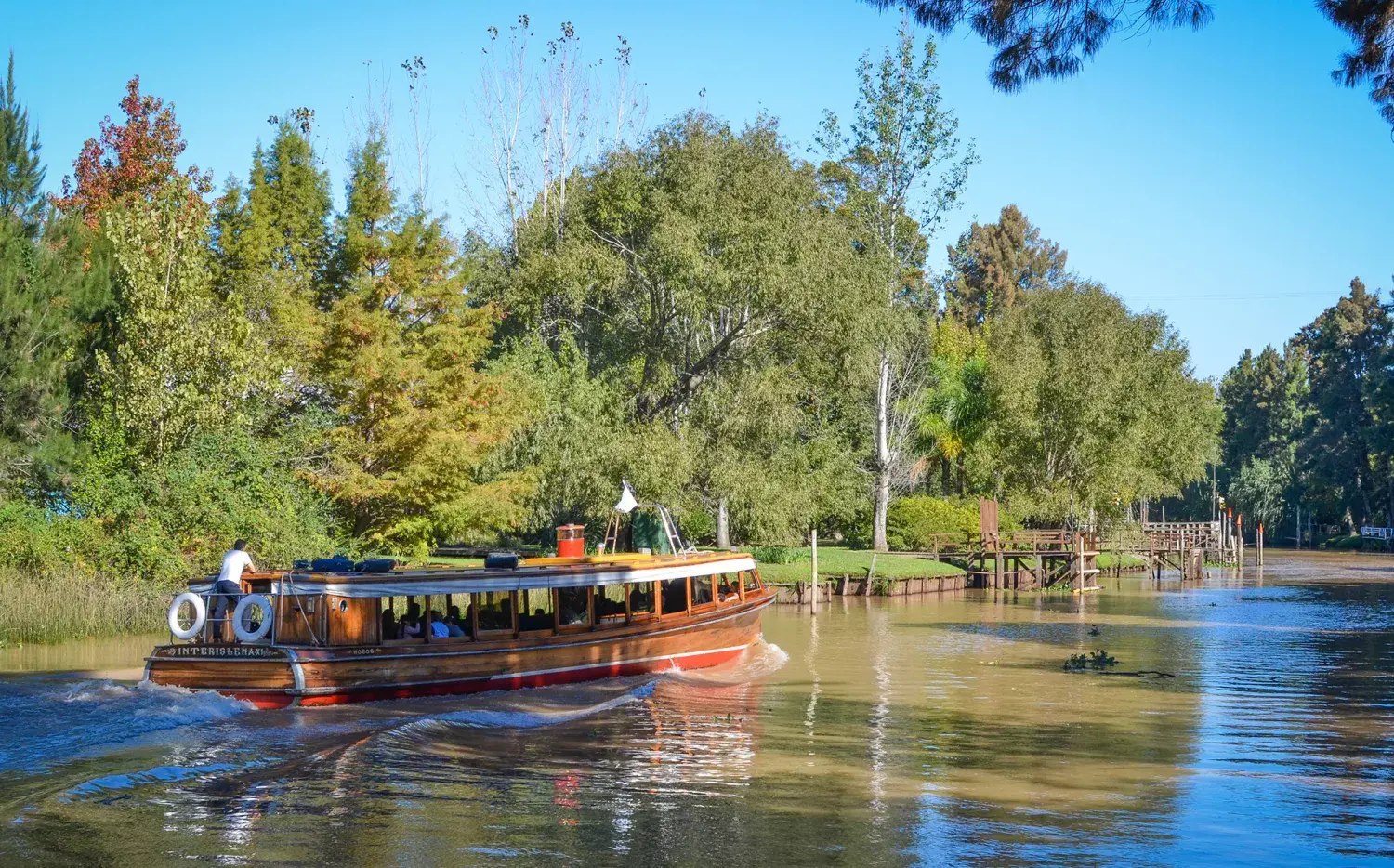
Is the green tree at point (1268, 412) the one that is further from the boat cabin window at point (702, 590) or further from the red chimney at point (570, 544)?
the red chimney at point (570, 544)

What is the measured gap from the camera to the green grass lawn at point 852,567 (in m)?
43.1

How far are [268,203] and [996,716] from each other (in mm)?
32424

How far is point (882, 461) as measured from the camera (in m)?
58.8

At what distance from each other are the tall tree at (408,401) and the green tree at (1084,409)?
30.2 meters

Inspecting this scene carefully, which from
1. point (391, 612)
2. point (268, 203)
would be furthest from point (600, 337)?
point (391, 612)

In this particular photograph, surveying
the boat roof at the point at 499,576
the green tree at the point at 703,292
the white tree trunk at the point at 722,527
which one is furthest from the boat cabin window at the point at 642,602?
the white tree trunk at the point at 722,527

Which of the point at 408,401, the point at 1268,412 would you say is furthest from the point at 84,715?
the point at 1268,412

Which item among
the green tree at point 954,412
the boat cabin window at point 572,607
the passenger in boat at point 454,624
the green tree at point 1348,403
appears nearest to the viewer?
the passenger in boat at point 454,624

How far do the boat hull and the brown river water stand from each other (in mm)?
368

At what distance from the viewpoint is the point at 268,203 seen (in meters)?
43.1

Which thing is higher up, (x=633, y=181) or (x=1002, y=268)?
(x=1002, y=268)

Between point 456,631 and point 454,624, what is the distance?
12.2 inches

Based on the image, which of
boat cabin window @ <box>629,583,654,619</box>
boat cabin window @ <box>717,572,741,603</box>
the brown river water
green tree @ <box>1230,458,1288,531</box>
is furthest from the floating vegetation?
green tree @ <box>1230,458,1288,531</box>

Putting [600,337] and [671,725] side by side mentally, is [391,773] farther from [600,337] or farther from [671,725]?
[600,337]
